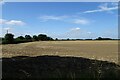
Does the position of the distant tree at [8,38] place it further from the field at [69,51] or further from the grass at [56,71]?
the grass at [56,71]

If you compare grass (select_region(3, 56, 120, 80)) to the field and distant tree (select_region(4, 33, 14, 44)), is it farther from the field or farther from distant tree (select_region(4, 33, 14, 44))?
distant tree (select_region(4, 33, 14, 44))

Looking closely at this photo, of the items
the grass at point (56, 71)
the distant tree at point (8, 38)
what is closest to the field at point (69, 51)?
the grass at point (56, 71)

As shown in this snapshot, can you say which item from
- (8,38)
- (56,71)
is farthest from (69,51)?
(8,38)

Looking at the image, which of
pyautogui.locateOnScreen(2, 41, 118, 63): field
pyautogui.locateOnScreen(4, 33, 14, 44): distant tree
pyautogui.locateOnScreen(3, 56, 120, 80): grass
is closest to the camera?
pyautogui.locateOnScreen(3, 56, 120, 80): grass

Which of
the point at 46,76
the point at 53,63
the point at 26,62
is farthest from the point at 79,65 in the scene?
the point at 46,76

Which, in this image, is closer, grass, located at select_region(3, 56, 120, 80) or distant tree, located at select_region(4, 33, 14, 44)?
grass, located at select_region(3, 56, 120, 80)

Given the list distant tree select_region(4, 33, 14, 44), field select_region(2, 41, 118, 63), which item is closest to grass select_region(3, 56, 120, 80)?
field select_region(2, 41, 118, 63)

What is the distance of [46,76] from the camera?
31.0ft

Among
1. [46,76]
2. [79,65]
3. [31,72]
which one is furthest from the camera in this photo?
[79,65]

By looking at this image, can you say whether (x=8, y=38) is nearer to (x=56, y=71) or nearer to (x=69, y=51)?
(x=69, y=51)

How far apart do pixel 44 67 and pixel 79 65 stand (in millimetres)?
1555

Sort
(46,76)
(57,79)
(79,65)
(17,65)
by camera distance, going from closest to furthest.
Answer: (57,79)
(46,76)
(17,65)
(79,65)

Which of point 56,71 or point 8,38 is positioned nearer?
point 56,71

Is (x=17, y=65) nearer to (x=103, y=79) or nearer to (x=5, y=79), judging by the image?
(x=5, y=79)
